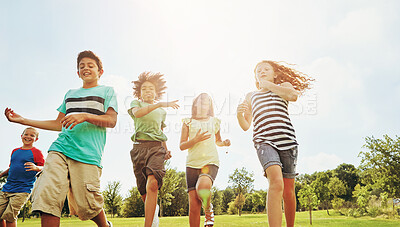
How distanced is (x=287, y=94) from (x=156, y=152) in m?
2.25

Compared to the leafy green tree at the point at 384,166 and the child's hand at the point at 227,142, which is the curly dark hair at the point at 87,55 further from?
the leafy green tree at the point at 384,166

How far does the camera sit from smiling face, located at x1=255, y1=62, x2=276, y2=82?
4.72 metres

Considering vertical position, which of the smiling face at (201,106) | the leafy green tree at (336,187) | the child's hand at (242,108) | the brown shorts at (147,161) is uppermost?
the smiling face at (201,106)

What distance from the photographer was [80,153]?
3.47m

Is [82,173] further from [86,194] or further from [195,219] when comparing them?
[195,219]

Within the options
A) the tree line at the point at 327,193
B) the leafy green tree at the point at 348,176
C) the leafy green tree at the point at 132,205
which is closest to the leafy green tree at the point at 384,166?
the tree line at the point at 327,193

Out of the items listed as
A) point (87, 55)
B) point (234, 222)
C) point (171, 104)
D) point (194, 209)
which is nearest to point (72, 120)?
point (87, 55)

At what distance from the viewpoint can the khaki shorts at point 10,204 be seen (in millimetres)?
5945

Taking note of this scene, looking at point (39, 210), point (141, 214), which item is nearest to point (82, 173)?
point (39, 210)

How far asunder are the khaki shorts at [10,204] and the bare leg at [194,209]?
3.77 meters

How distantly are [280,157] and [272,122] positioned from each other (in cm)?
50

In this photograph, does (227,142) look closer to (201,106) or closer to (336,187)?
(201,106)

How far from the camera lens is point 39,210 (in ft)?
10.1

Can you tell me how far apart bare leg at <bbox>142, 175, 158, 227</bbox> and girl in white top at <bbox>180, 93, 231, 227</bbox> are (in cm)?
62
